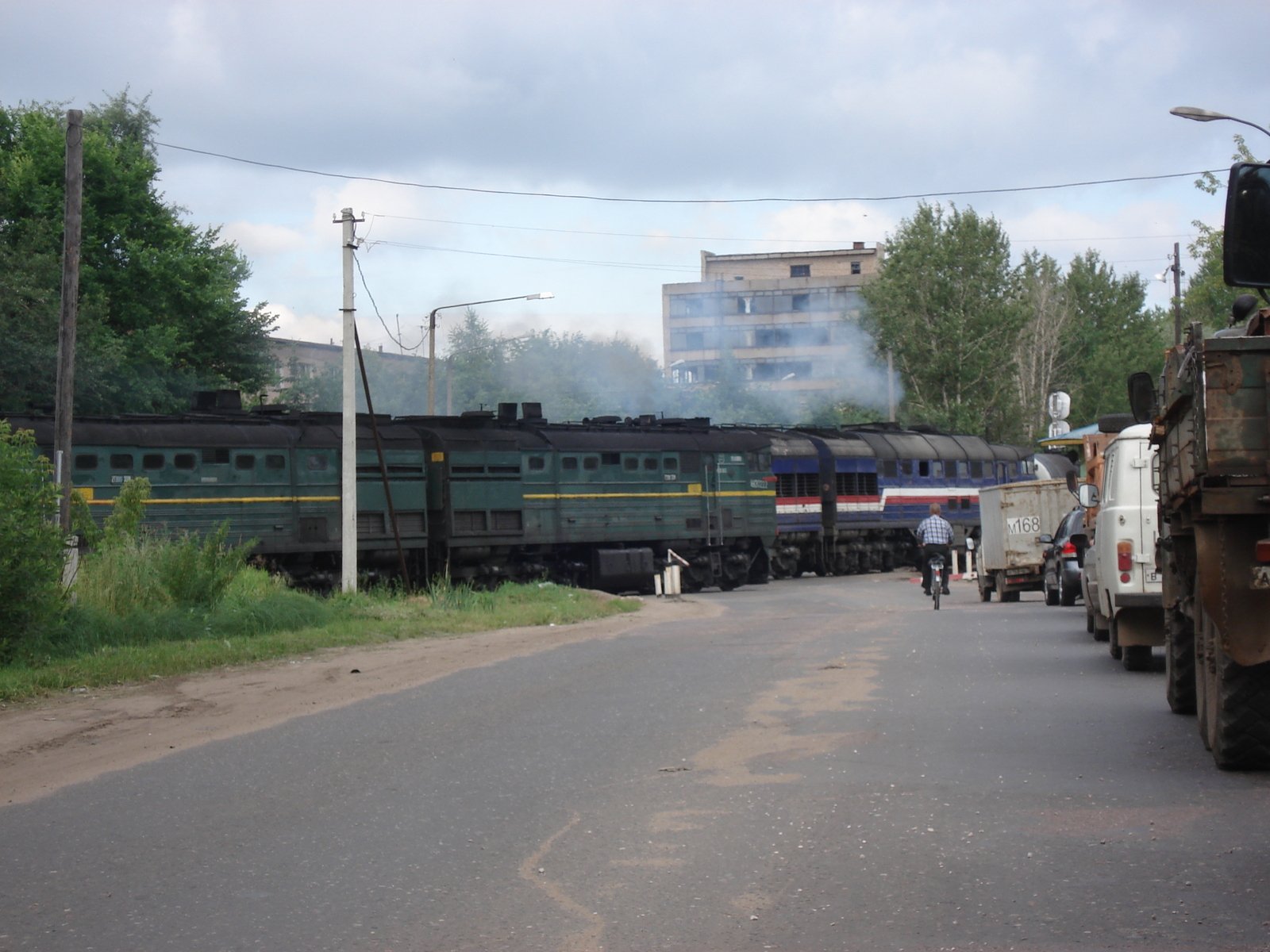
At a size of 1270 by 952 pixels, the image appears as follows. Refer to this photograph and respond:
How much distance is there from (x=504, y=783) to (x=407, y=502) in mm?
21009

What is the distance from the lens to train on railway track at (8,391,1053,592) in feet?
85.3

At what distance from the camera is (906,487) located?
4438 centimetres

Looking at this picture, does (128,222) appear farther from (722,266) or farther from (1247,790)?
(722,266)

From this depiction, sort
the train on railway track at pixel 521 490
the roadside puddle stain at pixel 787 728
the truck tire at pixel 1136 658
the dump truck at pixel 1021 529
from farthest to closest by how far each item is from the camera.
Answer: the dump truck at pixel 1021 529 < the train on railway track at pixel 521 490 < the truck tire at pixel 1136 658 < the roadside puddle stain at pixel 787 728

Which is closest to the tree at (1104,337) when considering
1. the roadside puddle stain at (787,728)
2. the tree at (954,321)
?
the tree at (954,321)

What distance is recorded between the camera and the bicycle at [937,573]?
24469 millimetres

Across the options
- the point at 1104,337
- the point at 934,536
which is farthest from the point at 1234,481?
the point at 1104,337

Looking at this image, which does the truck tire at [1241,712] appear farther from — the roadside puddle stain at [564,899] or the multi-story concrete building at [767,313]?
the multi-story concrete building at [767,313]

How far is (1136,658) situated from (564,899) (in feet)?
32.5

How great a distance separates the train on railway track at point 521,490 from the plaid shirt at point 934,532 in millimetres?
8034

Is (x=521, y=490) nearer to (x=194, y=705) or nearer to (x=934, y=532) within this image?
(x=934, y=532)

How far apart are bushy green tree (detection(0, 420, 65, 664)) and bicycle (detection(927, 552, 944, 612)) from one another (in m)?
14.8

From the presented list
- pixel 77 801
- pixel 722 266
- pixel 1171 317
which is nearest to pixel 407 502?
pixel 77 801

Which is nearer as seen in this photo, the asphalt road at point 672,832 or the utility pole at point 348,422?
the asphalt road at point 672,832
